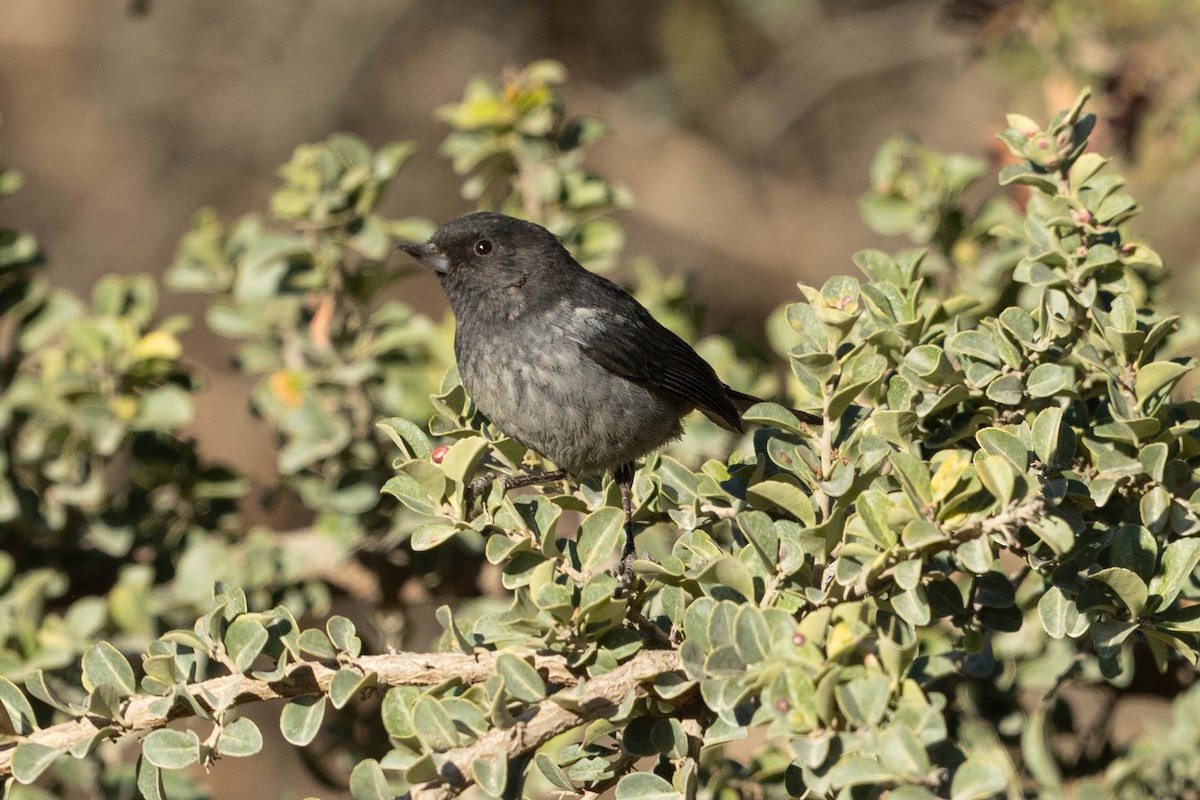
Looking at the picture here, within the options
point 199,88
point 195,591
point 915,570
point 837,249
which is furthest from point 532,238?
point 199,88

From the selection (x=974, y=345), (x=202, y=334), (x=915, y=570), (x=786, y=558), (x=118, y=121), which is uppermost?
(x=974, y=345)

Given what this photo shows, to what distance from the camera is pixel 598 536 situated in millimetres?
2373

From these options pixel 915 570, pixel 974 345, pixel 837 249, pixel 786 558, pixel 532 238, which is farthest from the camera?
pixel 837 249

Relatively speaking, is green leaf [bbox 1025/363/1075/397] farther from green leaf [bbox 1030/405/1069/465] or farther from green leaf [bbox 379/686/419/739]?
green leaf [bbox 379/686/419/739]

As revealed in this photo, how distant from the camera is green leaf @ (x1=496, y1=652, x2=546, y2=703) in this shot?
210 centimetres

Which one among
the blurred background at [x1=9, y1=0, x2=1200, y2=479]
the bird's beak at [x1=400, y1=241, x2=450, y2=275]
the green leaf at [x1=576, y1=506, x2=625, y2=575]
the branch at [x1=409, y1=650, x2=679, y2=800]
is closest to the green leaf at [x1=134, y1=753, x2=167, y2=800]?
the branch at [x1=409, y1=650, x2=679, y2=800]

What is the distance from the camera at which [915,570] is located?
6.58 ft

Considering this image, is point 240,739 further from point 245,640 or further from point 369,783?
point 369,783

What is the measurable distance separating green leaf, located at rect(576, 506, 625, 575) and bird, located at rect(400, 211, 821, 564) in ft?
3.26

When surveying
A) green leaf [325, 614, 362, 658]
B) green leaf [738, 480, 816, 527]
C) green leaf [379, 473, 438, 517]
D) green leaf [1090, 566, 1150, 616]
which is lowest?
green leaf [325, 614, 362, 658]

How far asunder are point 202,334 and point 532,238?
18.9 feet

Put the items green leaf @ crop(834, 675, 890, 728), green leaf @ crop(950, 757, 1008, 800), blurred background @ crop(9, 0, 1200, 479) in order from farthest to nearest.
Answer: blurred background @ crop(9, 0, 1200, 479)
green leaf @ crop(834, 675, 890, 728)
green leaf @ crop(950, 757, 1008, 800)

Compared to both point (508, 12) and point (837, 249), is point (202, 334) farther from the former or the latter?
point (837, 249)

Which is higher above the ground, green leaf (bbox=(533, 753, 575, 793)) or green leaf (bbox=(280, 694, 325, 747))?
green leaf (bbox=(533, 753, 575, 793))
